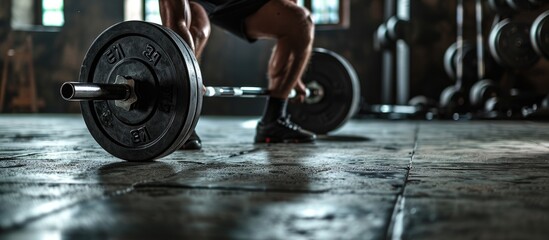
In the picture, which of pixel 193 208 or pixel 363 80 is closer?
pixel 193 208

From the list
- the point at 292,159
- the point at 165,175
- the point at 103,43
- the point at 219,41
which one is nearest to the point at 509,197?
the point at 165,175

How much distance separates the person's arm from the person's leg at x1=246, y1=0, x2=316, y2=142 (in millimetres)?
485

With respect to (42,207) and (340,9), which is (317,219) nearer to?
(42,207)

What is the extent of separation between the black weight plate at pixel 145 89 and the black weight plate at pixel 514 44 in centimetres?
387

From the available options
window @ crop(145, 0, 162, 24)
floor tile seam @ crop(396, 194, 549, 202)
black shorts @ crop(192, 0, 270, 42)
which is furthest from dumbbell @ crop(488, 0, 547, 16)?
window @ crop(145, 0, 162, 24)

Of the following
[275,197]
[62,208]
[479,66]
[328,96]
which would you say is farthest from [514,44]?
[62,208]

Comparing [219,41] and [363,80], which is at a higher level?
[219,41]

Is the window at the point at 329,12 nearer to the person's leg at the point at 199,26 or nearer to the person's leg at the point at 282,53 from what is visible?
the person's leg at the point at 282,53

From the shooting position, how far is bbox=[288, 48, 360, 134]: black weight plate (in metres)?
3.17

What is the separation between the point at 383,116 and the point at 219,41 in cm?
247

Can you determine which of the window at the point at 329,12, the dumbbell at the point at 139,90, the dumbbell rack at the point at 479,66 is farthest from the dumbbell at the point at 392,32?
the dumbbell at the point at 139,90

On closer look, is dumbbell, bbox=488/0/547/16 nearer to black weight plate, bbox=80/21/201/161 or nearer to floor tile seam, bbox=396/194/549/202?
black weight plate, bbox=80/21/201/161

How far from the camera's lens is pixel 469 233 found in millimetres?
812

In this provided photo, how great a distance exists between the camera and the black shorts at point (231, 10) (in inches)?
92.0
